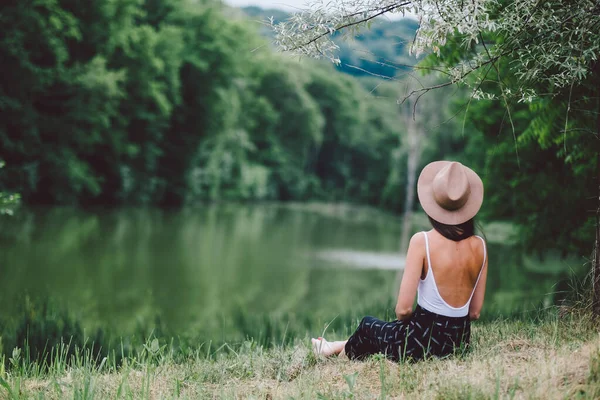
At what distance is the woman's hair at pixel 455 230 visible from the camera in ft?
12.4

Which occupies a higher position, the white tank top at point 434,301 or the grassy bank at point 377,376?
the white tank top at point 434,301

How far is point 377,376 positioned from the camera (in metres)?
3.71

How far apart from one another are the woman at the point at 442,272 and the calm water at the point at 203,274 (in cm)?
191

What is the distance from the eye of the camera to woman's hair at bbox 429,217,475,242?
377 cm

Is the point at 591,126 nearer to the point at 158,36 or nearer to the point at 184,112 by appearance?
the point at 158,36

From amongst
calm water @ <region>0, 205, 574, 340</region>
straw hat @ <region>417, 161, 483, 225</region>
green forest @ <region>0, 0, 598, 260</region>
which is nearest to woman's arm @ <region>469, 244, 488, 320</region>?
straw hat @ <region>417, 161, 483, 225</region>

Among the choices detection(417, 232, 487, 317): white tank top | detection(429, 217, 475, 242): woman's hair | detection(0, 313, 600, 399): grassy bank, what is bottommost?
detection(0, 313, 600, 399): grassy bank

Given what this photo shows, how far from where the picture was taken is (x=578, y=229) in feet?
26.9

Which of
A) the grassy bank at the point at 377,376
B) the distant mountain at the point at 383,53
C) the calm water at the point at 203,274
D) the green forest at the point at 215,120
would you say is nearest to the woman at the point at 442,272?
the grassy bank at the point at 377,376

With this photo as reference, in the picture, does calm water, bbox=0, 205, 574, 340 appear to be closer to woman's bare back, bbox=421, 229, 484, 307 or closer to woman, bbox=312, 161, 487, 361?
woman, bbox=312, 161, 487, 361

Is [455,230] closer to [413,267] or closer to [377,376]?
[413,267]

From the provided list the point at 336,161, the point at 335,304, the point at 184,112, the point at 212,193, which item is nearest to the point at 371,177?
the point at 336,161

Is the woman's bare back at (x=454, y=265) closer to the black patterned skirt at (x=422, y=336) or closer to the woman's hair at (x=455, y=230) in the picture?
the woman's hair at (x=455, y=230)

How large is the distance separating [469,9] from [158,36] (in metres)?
29.7
